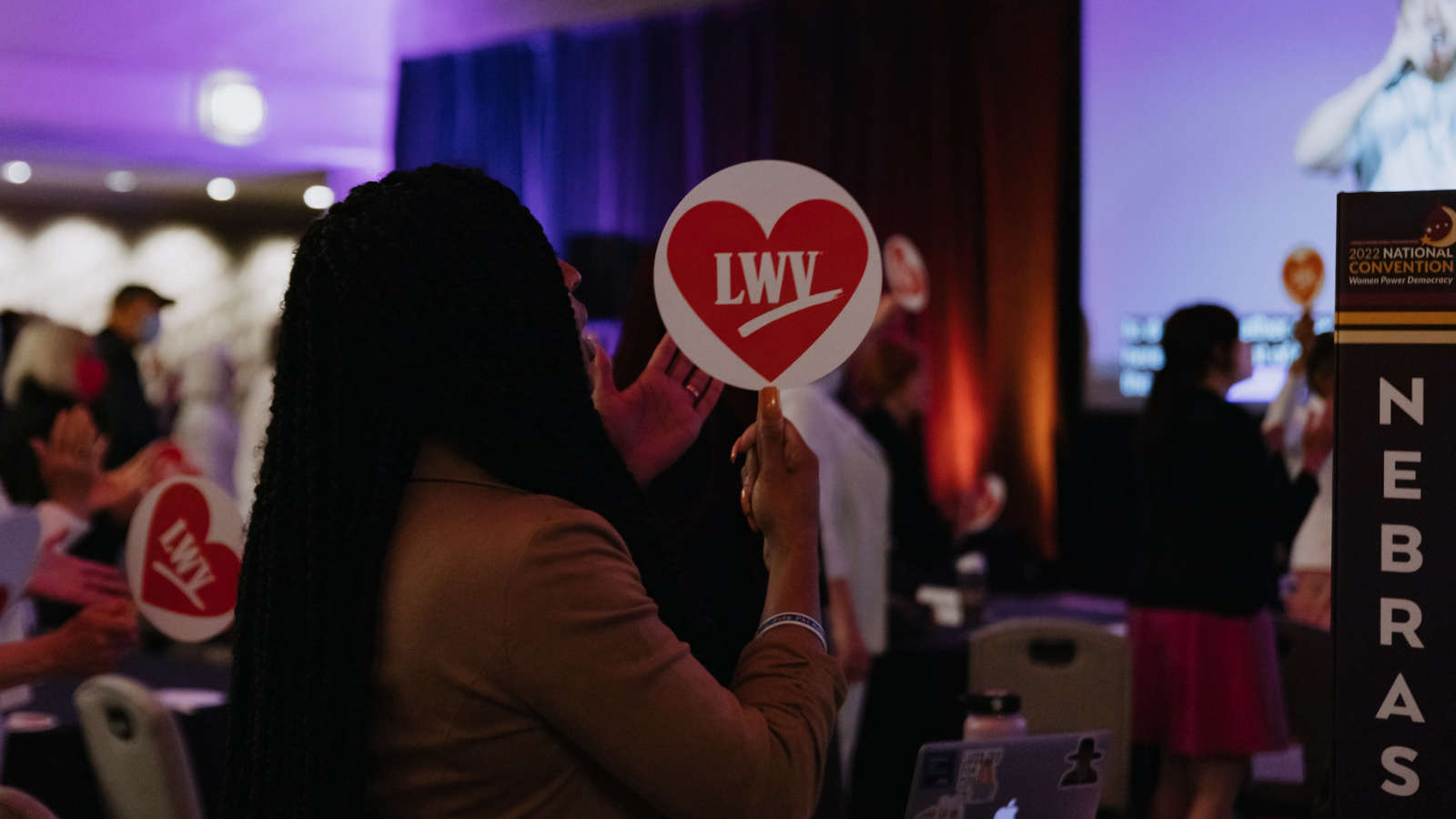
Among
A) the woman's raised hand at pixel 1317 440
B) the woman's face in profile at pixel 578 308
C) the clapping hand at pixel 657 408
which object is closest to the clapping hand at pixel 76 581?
the clapping hand at pixel 657 408

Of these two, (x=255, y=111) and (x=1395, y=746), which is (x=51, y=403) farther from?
(x=255, y=111)

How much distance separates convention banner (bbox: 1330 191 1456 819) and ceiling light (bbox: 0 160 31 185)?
29.3ft

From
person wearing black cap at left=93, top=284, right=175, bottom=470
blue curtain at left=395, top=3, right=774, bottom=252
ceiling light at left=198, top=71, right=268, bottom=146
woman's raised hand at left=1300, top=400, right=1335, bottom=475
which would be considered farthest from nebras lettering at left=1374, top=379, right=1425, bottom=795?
ceiling light at left=198, top=71, right=268, bottom=146

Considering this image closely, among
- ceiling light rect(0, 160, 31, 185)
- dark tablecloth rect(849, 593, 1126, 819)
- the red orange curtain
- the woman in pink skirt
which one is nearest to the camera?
the woman in pink skirt

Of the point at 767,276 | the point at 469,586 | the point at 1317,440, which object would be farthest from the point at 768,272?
the point at 1317,440

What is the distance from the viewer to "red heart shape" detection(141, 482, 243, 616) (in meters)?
1.95

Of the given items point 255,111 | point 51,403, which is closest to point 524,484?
point 51,403

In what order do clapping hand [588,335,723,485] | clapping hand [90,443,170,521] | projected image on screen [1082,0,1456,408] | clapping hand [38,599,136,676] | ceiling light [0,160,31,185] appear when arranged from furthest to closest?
ceiling light [0,160,31,185] < projected image on screen [1082,0,1456,408] < clapping hand [90,443,170,521] < clapping hand [38,599,136,676] < clapping hand [588,335,723,485]

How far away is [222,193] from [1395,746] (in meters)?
9.72

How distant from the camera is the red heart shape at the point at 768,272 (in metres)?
1.38

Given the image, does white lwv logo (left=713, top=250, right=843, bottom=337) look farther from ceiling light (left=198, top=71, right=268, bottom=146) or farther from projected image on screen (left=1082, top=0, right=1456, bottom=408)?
ceiling light (left=198, top=71, right=268, bottom=146)

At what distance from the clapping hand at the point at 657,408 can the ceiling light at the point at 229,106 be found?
23.3ft

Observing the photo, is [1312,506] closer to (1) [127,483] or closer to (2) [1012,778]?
(2) [1012,778]

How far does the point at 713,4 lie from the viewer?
6.61 m
